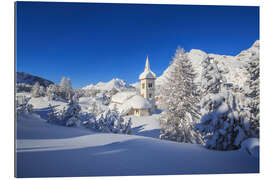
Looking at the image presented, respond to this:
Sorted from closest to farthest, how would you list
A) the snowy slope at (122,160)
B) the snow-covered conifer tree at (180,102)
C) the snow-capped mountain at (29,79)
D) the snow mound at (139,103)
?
the snowy slope at (122,160) < the snow-capped mountain at (29,79) < the snow-covered conifer tree at (180,102) < the snow mound at (139,103)

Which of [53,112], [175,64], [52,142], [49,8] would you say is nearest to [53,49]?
[49,8]

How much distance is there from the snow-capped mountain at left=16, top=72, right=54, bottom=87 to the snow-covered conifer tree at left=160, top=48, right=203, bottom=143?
6.93 m

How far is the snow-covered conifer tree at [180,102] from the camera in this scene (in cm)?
899

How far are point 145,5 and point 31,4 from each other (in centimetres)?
409

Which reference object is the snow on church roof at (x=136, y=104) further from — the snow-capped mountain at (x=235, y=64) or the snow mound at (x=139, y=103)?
A: the snow-capped mountain at (x=235, y=64)

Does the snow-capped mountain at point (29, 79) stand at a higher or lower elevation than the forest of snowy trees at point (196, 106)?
higher

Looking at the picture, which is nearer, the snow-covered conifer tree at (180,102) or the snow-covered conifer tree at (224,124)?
the snow-covered conifer tree at (224,124)

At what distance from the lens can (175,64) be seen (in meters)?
9.23

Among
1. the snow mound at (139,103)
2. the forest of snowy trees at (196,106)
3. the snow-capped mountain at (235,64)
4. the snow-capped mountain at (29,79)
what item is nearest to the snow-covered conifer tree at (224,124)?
the forest of snowy trees at (196,106)

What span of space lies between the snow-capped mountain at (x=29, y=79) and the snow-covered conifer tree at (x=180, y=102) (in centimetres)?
693

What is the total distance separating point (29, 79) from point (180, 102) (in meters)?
7.94

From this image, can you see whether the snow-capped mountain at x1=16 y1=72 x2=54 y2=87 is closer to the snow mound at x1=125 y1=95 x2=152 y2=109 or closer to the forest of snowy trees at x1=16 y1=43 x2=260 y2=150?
the forest of snowy trees at x1=16 y1=43 x2=260 y2=150

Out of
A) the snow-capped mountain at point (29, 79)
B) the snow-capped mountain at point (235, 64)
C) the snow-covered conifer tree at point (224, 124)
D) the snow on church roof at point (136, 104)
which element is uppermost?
the snow-capped mountain at point (235, 64)

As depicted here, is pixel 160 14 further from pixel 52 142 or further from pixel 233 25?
pixel 52 142
